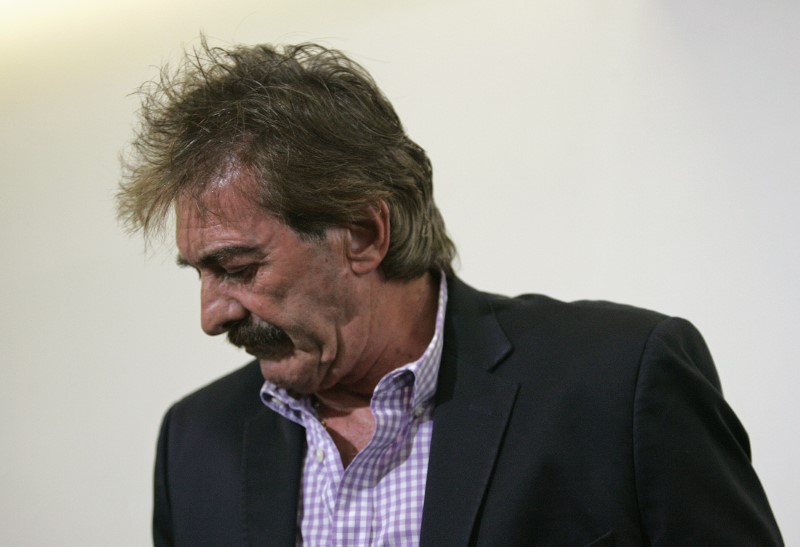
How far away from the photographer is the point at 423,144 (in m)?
2.62

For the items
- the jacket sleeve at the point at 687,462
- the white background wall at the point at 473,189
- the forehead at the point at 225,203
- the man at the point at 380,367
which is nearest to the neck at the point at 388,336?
the man at the point at 380,367

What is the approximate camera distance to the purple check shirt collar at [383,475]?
1.62m

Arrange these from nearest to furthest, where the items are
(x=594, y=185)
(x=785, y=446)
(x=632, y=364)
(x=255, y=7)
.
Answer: (x=632, y=364) < (x=785, y=446) < (x=594, y=185) < (x=255, y=7)

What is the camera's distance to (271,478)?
68.0 inches

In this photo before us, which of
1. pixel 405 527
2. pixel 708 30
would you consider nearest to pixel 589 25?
pixel 708 30

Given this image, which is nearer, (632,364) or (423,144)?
(632,364)

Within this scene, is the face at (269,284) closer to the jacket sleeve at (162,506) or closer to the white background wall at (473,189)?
the jacket sleeve at (162,506)

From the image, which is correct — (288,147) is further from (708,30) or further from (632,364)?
(708,30)

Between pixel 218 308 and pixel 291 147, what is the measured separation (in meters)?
0.28

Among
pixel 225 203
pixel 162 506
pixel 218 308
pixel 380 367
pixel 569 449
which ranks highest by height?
pixel 225 203

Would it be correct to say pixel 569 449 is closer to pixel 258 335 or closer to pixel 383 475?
pixel 383 475

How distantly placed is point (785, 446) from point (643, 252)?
20.5 inches

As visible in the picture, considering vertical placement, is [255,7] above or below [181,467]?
above

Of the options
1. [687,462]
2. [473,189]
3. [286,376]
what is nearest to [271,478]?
[286,376]
